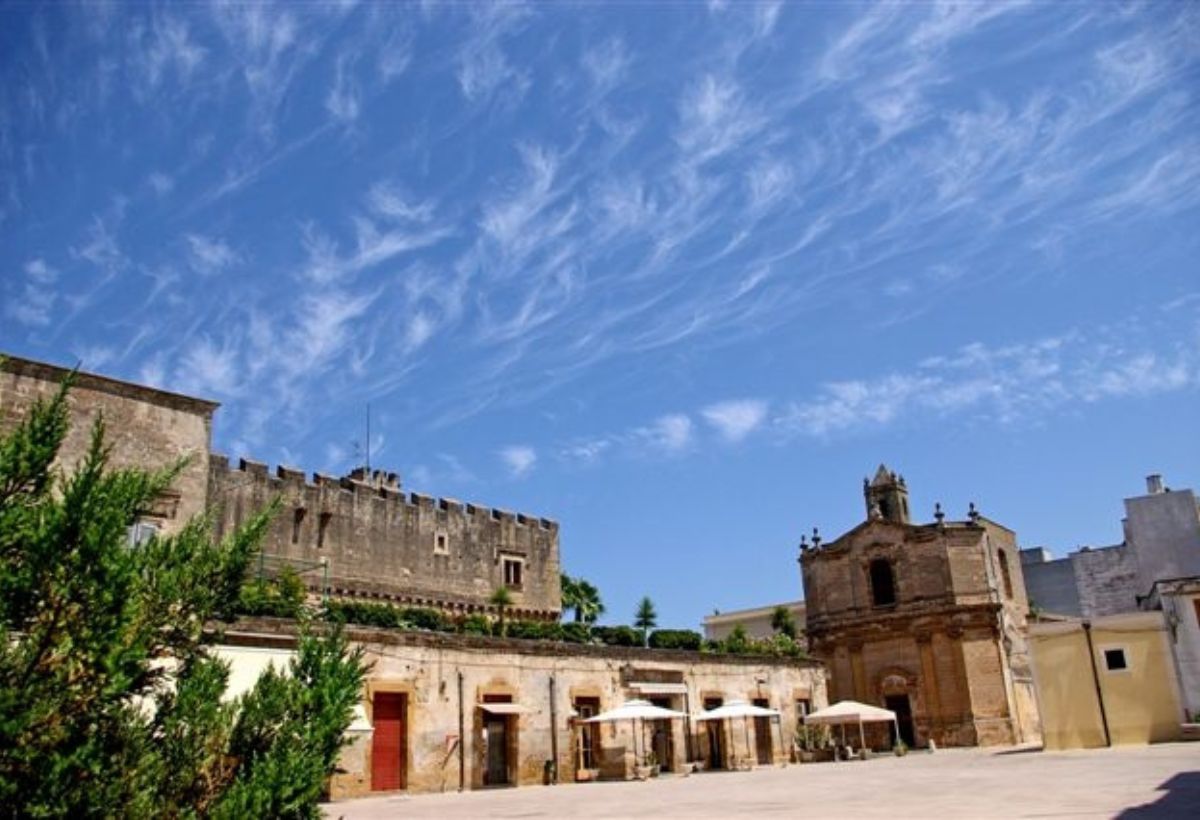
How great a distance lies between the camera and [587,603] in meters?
46.6

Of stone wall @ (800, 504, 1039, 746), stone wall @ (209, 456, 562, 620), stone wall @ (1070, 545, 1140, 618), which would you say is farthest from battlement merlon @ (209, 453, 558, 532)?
stone wall @ (1070, 545, 1140, 618)

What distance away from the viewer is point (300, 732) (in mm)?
7301

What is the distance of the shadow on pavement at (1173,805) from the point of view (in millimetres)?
10841

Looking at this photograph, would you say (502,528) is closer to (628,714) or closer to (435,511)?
(435,511)

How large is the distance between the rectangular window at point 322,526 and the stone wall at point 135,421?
8.45m

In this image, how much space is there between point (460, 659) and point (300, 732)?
55.4 ft

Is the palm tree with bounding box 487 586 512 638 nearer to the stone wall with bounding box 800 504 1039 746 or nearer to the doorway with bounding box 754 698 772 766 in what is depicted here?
the doorway with bounding box 754 698 772 766

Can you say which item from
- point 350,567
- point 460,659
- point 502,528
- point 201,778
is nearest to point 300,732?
point 201,778

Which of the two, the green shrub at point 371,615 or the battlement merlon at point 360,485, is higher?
the battlement merlon at point 360,485

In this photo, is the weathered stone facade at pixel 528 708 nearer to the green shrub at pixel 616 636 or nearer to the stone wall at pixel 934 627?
the green shrub at pixel 616 636

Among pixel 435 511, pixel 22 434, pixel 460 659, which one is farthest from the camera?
pixel 435 511

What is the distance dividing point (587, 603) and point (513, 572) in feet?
27.7

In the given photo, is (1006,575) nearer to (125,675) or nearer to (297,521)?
(297,521)

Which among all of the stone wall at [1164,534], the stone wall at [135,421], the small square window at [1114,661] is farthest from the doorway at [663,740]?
the stone wall at [1164,534]
